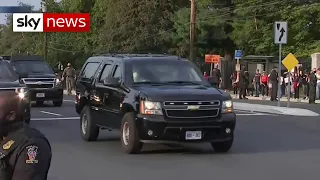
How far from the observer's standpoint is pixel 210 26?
54.2 meters

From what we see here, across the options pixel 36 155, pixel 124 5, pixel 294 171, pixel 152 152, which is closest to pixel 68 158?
pixel 152 152

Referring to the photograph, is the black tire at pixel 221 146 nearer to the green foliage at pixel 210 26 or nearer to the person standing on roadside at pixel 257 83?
the person standing on roadside at pixel 257 83

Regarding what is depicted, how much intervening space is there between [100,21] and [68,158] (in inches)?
2528

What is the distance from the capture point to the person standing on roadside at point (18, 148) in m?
3.42

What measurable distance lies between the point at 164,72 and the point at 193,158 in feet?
6.26

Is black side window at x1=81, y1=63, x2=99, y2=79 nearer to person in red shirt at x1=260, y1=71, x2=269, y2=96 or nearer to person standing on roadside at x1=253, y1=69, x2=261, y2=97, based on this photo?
person standing on roadside at x1=253, y1=69, x2=261, y2=97

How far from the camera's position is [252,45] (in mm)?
55844

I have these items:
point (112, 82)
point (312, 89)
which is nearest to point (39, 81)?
point (312, 89)

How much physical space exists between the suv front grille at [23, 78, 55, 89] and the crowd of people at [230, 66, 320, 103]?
1037 centimetres

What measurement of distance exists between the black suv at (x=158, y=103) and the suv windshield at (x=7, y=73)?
2330 mm

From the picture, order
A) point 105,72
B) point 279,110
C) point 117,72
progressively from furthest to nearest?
point 279,110
point 105,72
point 117,72

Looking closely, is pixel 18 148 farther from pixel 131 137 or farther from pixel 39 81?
pixel 39 81

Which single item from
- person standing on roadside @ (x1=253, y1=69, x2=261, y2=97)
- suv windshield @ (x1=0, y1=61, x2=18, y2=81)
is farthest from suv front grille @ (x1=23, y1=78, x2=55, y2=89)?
person standing on roadside @ (x1=253, y1=69, x2=261, y2=97)

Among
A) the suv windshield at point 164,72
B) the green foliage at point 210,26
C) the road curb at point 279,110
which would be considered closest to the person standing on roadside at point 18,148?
the suv windshield at point 164,72
